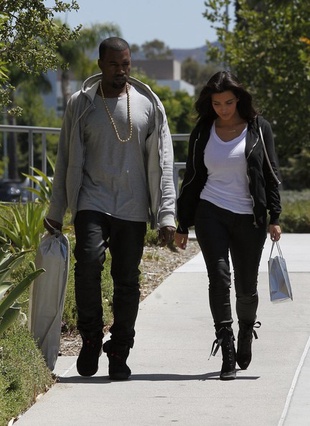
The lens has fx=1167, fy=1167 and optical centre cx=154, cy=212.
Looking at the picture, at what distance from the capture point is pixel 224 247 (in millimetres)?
6551

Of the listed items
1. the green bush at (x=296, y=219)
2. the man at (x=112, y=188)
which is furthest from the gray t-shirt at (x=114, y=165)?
the green bush at (x=296, y=219)

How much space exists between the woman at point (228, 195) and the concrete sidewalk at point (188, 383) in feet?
0.86

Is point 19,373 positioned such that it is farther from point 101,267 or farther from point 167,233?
point 167,233

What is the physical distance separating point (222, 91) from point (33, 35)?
7.73ft

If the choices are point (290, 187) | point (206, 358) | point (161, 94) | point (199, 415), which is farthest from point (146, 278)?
point (161, 94)

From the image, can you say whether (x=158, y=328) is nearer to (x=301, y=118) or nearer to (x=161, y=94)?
(x=301, y=118)

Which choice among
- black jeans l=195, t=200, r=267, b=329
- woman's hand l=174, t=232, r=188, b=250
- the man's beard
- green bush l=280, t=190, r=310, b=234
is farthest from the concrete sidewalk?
green bush l=280, t=190, r=310, b=234

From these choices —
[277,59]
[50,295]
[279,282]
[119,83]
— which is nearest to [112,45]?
[119,83]

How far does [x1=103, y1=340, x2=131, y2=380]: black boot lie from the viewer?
6473mm

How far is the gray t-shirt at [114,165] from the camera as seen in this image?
644cm

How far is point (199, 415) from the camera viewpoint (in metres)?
5.64

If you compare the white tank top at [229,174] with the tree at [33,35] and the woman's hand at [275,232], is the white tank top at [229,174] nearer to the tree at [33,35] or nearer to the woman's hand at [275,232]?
the woman's hand at [275,232]

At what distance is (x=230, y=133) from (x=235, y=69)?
17995 millimetres

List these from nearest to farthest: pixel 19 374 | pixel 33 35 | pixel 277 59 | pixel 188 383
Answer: pixel 19 374 < pixel 188 383 < pixel 33 35 < pixel 277 59
